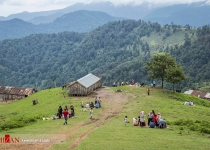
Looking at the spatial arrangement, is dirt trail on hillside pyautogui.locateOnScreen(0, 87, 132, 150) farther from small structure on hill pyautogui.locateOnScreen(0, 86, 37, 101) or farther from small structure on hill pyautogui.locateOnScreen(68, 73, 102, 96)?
small structure on hill pyautogui.locateOnScreen(0, 86, 37, 101)

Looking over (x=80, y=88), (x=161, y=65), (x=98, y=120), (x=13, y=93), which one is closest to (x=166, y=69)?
(x=161, y=65)

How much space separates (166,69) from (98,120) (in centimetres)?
3839

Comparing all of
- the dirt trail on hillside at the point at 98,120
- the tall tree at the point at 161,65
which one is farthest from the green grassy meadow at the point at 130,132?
the tall tree at the point at 161,65

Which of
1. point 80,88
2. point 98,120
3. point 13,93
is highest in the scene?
point 80,88

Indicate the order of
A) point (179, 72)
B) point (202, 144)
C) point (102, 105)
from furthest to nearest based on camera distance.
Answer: point (179, 72) → point (102, 105) → point (202, 144)

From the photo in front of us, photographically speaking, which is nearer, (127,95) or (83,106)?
(83,106)

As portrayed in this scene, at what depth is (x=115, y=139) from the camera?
28.7 metres

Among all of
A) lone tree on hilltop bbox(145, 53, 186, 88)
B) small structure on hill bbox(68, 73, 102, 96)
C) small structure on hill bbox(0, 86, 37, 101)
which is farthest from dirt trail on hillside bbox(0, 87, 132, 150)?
small structure on hill bbox(0, 86, 37, 101)

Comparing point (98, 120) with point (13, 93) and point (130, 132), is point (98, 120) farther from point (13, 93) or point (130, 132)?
point (13, 93)

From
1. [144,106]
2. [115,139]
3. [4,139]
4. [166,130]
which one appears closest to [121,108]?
[144,106]

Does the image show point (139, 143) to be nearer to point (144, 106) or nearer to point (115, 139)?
point (115, 139)

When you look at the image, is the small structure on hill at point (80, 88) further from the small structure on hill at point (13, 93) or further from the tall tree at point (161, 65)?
the small structure on hill at point (13, 93)

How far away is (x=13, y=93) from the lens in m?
99.3

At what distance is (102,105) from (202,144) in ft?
93.1
